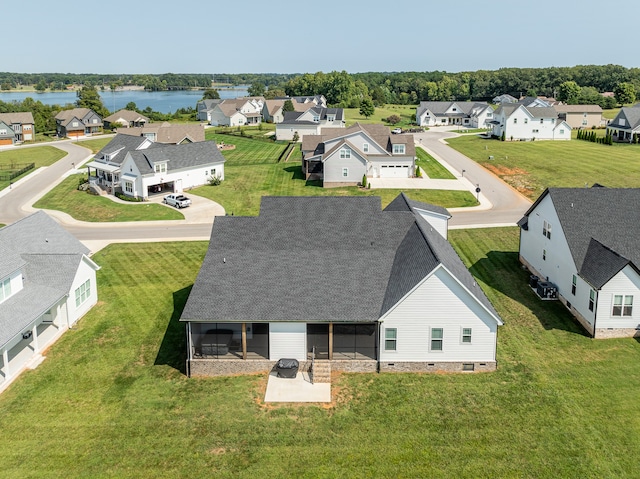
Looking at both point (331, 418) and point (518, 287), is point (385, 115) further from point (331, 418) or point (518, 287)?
point (331, 418)

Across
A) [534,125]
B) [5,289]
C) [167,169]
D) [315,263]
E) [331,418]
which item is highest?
[534,125]

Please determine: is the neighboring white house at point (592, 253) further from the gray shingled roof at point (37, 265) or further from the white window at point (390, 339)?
the gray shingled roof at point (37, 265)

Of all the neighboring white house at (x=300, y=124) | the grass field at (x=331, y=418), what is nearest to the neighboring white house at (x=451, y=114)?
→ the neighboring white house at (x=300, y=124)

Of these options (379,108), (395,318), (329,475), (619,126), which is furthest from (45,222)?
(379,108)

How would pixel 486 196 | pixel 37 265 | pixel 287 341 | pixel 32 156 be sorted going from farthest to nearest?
pixel 32 156
pixel 486 196
pixel 37 265
pixel 287 341

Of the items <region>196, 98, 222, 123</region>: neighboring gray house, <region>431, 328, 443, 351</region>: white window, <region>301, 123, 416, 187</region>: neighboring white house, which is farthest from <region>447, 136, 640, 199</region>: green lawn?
<region>196, 98, 222, 123</region>: neighboring gray house

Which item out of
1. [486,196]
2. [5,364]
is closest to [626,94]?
[486,196]

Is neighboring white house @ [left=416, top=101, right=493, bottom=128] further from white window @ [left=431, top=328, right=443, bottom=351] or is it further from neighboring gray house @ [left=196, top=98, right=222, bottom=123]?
white window @ [left=431, top=328, right=443, bottom=351]

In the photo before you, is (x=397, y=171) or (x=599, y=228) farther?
(x=397, y=171)
